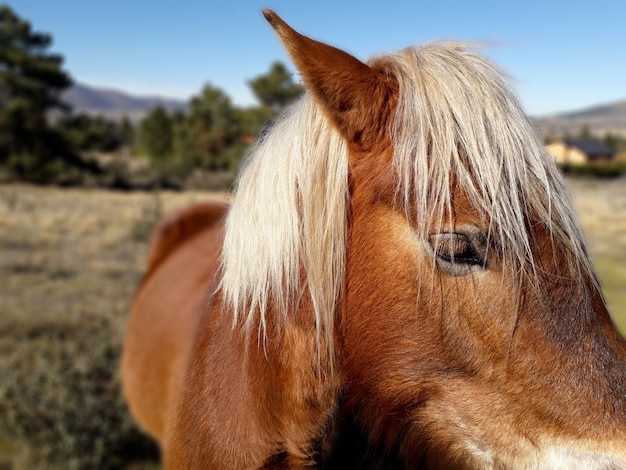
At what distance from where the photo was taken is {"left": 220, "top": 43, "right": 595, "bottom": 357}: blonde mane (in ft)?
4.00

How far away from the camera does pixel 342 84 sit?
1.21 metres

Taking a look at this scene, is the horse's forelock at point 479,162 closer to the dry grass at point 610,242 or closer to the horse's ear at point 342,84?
the horse's ear at point 342,84

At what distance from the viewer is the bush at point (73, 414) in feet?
11.6

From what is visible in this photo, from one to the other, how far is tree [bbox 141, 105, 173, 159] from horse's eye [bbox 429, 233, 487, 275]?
109 ft

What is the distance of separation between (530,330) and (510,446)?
30 cm

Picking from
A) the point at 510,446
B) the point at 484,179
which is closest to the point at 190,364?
the point at 510,446

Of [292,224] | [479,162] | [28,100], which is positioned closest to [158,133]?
[28,100]

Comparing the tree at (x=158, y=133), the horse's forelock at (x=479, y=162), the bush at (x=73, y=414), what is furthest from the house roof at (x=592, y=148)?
the horse's forelock at (x=479, y=162)

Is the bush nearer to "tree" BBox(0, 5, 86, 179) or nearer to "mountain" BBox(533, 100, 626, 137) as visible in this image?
"tree" BBox(0, 5, 86, 179)

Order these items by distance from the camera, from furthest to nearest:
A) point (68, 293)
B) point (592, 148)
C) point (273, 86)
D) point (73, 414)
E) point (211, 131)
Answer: point (592, 148), point (211, 131), point (273, 86), point (68, 293), point (73, 414)

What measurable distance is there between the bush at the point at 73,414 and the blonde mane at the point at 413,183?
113 inches

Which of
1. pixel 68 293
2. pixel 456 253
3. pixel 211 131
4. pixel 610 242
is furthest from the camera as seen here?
pixel 211 131

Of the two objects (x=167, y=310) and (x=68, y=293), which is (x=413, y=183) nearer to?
(x=167, y=310)

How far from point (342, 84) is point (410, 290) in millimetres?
546
